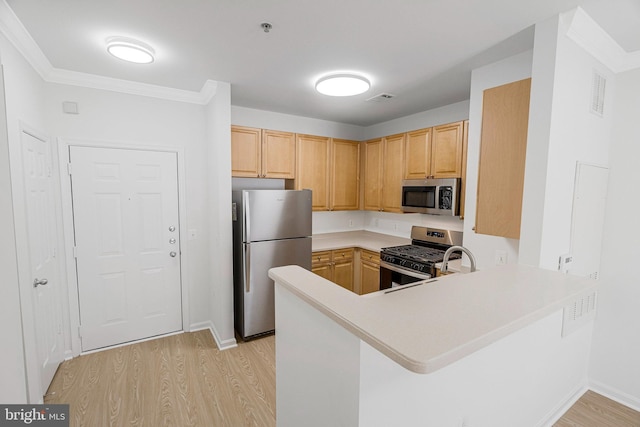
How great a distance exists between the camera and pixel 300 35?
197 centimetres

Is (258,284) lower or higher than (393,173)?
lower

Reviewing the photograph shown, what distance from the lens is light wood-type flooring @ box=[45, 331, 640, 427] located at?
6.86 feet

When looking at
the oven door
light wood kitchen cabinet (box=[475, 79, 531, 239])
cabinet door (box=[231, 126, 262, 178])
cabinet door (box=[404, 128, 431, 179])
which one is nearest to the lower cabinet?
the oven door

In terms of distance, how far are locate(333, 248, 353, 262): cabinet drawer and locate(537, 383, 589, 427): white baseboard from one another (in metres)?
2.41

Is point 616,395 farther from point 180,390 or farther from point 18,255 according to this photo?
point 18,255

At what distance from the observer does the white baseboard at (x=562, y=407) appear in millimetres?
2023

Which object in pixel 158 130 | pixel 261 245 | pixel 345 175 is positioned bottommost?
pixel 261 245

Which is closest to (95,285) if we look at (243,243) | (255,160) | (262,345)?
(243,243)

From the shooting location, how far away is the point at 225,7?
65.9 inches

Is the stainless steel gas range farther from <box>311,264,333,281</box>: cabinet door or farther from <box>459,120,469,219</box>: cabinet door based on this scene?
<box>311,264,333,281</box>: cabinet door

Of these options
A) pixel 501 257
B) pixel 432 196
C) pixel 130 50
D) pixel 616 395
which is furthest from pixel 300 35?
pixel 616 395

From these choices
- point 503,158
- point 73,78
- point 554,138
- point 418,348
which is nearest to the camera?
point 418,348

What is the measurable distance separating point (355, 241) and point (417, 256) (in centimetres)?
117

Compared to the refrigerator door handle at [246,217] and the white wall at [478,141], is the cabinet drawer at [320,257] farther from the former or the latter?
A: the white wall at [478,141]
